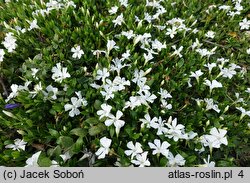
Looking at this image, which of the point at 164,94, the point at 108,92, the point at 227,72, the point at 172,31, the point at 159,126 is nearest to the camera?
the point at 159,126

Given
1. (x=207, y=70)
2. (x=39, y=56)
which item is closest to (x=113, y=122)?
(x=39, y=56)

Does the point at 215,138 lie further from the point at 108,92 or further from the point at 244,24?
the point at 244,24

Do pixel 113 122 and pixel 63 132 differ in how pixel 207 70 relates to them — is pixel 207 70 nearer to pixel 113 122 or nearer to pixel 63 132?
pixel 113 122

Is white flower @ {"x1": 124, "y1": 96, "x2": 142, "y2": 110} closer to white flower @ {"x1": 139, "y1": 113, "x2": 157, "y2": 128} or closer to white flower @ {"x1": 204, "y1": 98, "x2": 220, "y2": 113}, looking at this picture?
white flower @ {"x1": 139, "y1": 113, "x2": 157, "y2": 128}

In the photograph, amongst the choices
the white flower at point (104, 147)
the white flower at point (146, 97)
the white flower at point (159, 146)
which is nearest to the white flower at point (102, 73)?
the white flower at point (146, 97)

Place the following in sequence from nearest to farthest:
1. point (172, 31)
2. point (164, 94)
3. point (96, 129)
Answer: point (96, 129), point (164, 94), point (172, 31)

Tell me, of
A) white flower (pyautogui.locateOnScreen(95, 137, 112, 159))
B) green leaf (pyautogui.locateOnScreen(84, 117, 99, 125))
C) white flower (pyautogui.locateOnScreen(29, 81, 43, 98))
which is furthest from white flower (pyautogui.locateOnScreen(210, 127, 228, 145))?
white flower (pyautogui.locateOnScreen(29, 81, 43, 98))

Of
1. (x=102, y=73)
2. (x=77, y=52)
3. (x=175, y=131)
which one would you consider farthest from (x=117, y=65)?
(x=175, y=131)
